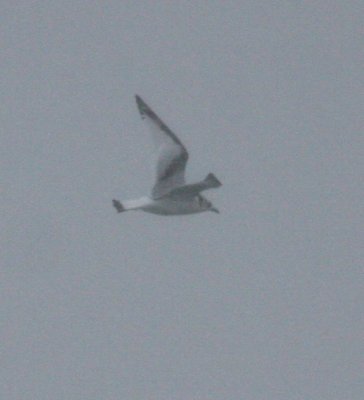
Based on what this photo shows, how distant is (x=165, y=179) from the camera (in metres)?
65.4

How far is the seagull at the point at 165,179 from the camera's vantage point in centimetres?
6481

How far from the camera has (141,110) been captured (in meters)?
64.9

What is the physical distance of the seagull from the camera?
64.8 meters

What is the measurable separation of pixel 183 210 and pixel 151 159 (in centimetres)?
192

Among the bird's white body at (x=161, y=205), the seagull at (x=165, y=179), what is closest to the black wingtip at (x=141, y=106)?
the seagull at (x=165, y=179)

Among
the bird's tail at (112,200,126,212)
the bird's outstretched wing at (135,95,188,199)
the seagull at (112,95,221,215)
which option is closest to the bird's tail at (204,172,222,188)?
the seagull at (112,95,221,215)

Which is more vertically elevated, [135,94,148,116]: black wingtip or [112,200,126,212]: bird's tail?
[135,94,148,116]: black wingtip

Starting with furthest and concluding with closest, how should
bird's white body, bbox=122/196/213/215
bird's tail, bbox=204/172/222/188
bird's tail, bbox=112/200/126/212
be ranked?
bird's white body, bbox=122/196/213/215 < bird's tail, bbox=112/200/126/212 < bird's tail, bbox=204/172/222/188

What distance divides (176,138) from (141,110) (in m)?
1.35

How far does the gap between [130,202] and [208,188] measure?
2.75 metres

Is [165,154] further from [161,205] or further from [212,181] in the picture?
[212,181]

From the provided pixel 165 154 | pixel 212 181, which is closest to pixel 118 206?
pixel 165 154

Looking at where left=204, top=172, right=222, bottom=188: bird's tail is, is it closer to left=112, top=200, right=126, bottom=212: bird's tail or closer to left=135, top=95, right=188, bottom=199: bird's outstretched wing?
left=135, top=95, right=188, bottom=199: bird's outstretched wing

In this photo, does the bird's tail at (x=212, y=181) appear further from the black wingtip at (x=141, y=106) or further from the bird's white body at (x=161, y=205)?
the black wingtip at (x=141, y=106)
